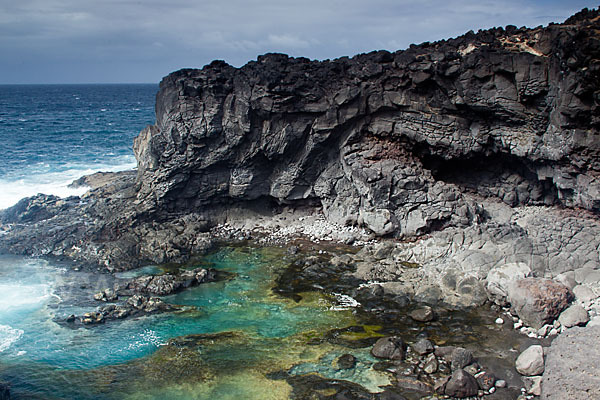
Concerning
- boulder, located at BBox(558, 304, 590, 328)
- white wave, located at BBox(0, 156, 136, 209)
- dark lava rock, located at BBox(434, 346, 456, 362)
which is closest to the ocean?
dark lava rock, located at BBox(434, 346, 456, 362)

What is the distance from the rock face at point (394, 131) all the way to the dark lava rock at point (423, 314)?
8.54 metres

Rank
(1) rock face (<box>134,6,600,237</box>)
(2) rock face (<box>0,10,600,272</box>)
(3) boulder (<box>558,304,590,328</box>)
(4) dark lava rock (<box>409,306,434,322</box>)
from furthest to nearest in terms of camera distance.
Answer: (2) rock face (<box>0,10,600,272</box>)
(1) rock face (<box>134,6,600,237</box>)
(4) dark lava rock (<box>409,306,434,322</box>)
(3) boulder (<box>558,304,590,328</box>)

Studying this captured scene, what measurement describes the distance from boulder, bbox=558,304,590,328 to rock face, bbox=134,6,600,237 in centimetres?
788

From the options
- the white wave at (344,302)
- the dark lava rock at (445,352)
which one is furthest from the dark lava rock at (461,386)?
the white wave at (344,302)

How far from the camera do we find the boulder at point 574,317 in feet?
65.9

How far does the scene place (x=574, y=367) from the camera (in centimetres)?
1672

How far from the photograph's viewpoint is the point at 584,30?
2331cm

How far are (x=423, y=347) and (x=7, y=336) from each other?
62.5 feet

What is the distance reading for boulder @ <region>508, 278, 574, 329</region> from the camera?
20.5 meters

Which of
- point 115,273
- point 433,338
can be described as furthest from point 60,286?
point 433,338

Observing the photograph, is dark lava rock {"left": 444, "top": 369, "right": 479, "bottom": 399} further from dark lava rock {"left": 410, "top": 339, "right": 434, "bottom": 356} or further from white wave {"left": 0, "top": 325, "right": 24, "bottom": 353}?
white wave {"left": 0, "top": 325, "right": 24, "bottom": 353}

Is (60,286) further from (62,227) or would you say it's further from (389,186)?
(389,186)

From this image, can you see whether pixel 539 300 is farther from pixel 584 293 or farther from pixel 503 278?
pixel 584 293

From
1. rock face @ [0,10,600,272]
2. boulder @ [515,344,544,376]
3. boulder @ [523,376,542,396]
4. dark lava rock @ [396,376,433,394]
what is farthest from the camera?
rock face @ [0,10,600,272]
